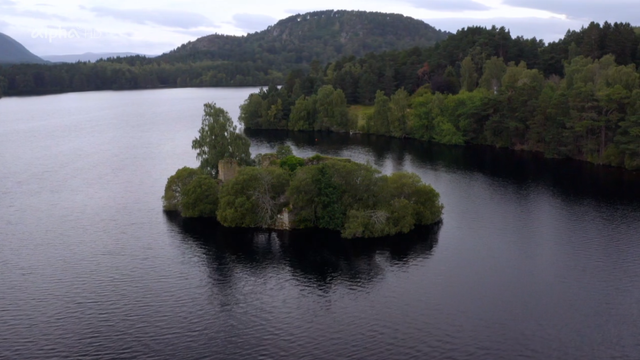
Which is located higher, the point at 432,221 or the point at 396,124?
the point at 396,124

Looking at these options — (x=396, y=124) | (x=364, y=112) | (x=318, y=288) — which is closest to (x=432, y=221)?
(x=318, y=288)

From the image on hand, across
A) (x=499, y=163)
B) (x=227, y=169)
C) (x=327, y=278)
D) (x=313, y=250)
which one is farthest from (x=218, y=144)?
(x=499, y=163)

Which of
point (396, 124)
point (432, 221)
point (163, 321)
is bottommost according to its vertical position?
point (163, 321)

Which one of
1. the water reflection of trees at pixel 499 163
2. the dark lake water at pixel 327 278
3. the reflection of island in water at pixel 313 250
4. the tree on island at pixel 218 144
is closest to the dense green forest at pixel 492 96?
the water reflection of trees at pixel 499 163

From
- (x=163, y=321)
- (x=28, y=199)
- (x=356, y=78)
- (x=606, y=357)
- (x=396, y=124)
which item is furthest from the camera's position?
(x=356, y=78)

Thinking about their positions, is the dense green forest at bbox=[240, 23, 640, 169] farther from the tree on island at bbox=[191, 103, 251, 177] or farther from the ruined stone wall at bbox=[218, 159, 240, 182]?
the ruined stone wall at bbox=[218, 159, 240, 182]

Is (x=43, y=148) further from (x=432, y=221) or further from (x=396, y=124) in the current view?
(x=432, y=221)

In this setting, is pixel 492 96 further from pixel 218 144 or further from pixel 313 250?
pixel 313 250

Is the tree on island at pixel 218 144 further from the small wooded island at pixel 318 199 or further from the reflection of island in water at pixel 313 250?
the reflection of island in water at pixel 313 250
